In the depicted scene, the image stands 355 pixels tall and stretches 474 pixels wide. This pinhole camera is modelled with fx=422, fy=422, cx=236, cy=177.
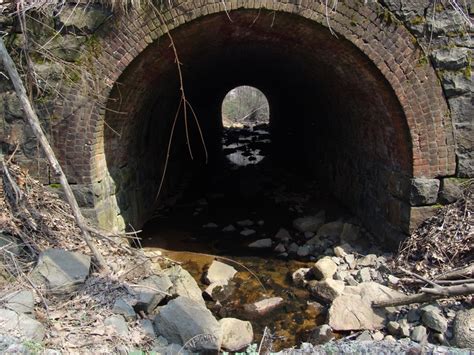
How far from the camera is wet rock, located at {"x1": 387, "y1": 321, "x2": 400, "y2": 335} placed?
4.50 metres

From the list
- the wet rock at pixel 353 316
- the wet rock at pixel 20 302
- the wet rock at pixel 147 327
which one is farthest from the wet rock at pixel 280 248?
the wet rock at pixel 20 302

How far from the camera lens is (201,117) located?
1402cm

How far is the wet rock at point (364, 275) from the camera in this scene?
558cm

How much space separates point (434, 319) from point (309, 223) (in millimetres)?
3618

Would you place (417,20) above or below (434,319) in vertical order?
above

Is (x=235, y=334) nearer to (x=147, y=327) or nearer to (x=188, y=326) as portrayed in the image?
(x=188, y=326)

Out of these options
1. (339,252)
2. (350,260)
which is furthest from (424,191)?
(339,252)

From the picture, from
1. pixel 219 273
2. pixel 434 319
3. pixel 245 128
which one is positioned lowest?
pixel 219 273

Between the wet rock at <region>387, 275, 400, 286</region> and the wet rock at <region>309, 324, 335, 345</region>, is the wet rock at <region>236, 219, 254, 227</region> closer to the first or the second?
the wet rock at <region>387, 275, 400, 286</region>

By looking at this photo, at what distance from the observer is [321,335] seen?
4648 millimetres

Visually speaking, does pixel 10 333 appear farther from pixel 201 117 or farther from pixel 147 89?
pixel 201 117

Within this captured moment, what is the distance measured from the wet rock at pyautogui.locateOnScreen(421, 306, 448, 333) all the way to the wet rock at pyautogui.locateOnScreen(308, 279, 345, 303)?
1059 millimetres

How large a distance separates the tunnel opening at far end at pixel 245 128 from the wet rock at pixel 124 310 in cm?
1052

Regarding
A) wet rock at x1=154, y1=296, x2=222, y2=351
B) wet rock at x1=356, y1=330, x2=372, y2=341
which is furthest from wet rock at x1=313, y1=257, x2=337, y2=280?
wet rock at x1=154, y1=296, x2=222, y2=351
